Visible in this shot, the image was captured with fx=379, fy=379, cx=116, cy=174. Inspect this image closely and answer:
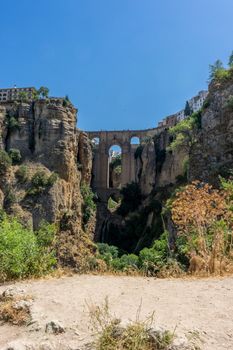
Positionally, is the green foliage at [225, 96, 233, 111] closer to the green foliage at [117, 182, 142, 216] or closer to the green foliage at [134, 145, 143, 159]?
the green foliage at [117, 182, 142, 216]

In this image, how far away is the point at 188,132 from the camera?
1110 inches

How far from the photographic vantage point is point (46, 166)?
136ft

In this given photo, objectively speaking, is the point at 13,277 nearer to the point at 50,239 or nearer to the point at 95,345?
the point at 50,239

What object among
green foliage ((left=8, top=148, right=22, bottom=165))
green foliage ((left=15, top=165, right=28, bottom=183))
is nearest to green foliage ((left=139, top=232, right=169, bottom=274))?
green foliage ((left=15, top=165, right=28, bottom=183))

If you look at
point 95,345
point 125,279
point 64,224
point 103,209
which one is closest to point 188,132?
point 64,224

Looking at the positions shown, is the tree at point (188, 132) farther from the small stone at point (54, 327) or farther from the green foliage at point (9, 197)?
the small stone at point (54, 327)

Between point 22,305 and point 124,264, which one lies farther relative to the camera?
point 124,264

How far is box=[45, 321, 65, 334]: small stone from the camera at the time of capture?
13.8ft

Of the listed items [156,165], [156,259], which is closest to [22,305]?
[156,259]

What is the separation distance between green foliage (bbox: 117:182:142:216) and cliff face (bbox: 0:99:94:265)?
10.1m

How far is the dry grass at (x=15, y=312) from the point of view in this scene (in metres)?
4.70

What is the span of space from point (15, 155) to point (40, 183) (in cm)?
495

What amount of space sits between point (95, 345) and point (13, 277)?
142 inches

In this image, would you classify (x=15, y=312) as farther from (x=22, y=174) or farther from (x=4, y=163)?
(x=4, y=163)
